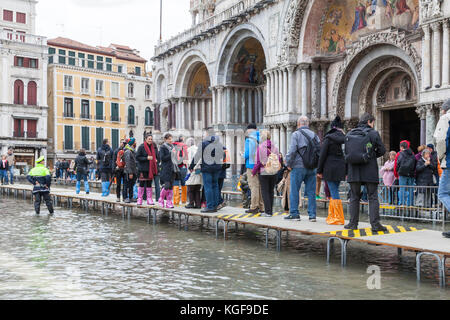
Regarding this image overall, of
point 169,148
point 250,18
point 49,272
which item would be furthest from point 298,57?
point 49,272

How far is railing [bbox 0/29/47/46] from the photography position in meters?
51.0

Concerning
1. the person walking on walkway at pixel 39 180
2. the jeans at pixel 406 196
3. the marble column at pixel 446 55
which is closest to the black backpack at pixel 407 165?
the jeans at pixel 406 196

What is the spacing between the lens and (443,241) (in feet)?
24.6

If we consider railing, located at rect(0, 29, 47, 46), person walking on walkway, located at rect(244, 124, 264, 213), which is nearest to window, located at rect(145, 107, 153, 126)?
railing, located at rect(0, 29, 47, 46)

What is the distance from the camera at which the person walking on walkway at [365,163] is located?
8.45 m

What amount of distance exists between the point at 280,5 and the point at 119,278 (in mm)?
22066

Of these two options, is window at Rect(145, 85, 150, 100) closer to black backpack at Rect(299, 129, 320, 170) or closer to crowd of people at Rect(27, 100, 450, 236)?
crowd of people at Rect(27, 100, 450, 236)

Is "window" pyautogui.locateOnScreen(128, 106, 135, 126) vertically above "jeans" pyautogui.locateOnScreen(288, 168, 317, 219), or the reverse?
"window" pyautogui.locateOnScreen(128, 106, 135, 126)

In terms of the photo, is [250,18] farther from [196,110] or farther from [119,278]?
[119,278]

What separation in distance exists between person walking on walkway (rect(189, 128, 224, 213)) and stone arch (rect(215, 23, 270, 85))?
18227 millimetres

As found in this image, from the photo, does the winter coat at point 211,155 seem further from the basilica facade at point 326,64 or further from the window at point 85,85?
the window at point 85,85

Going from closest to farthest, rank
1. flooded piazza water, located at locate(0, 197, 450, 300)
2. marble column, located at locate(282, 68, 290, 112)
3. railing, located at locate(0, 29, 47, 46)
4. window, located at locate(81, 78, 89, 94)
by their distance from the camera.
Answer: flooded piazza water, located at locate(0, 197, 450, 300) < marble column, located at locate(282, 68, 290, 112) < railing, located at locate(0, 29, 47, 46) < window, located at locate(81, 78, 89, 94)

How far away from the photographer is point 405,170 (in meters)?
14.5

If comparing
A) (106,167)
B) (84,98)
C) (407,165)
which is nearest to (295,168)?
(407,165)
